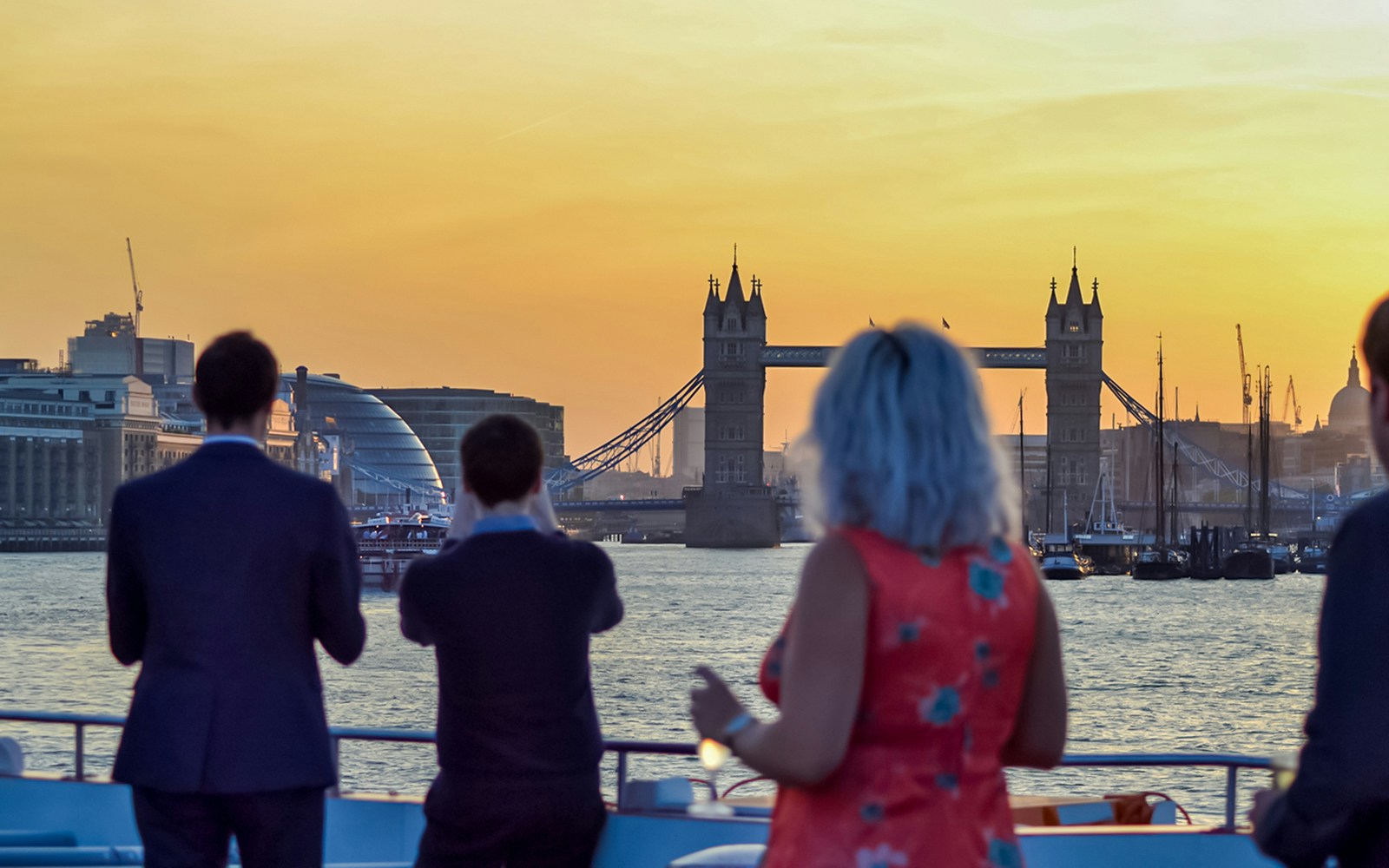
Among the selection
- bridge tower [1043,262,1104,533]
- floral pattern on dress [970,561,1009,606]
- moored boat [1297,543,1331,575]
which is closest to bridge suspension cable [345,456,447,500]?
bridge tower [1043,262,1104,533]

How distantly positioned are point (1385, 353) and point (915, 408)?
1.24ft

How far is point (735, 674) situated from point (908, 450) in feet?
74.6

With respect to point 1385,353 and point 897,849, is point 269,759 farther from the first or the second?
point 1385,353

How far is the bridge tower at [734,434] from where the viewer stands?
78.2 m

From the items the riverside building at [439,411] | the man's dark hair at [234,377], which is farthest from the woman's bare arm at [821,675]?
the riverside building at [439,411]

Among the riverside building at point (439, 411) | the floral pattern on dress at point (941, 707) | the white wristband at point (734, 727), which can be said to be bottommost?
the white wristband at point (734, 727)

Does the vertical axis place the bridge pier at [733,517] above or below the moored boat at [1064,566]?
above

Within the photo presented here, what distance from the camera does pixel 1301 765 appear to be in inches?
58.6

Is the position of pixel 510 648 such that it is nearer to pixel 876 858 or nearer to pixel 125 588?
pixel 125 588

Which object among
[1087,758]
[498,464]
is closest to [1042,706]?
[498,464]

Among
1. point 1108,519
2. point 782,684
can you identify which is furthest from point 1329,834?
point 1108,519

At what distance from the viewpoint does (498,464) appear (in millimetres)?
2254

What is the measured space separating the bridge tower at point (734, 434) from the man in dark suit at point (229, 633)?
75.5 metres

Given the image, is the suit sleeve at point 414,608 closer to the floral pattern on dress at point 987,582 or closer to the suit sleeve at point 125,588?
the suit sleeve at point 125,588
